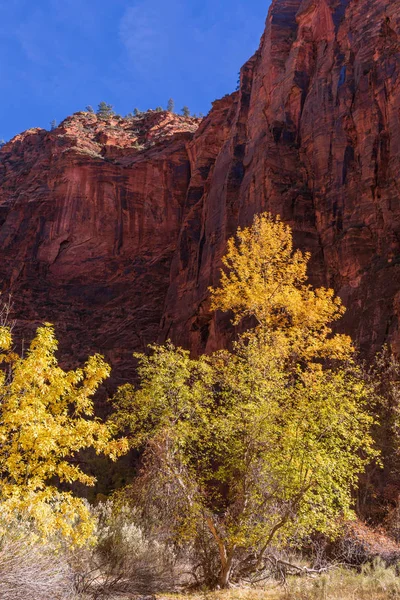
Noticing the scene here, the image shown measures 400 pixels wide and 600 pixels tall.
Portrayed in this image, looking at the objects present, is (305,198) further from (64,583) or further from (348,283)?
(64,583)

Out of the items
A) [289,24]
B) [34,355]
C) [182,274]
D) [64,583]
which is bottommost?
[64,583]

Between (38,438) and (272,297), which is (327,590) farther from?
(272,297)

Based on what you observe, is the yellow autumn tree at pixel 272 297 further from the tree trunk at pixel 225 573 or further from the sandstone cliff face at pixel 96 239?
the sandstone cliff face at pixel 96 239

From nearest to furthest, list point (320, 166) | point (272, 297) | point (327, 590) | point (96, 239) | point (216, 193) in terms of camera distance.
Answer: point (327, 590)
point (272, 297)
point (320, 166)
point (216, 193)
point (96, 239)

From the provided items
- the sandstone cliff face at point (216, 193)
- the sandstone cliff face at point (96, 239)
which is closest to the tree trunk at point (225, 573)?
the sandstone cliff face at point (216, 193)

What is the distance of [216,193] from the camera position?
39812 mm

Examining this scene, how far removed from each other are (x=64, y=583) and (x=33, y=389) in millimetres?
3524

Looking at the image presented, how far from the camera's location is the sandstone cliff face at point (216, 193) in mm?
26766

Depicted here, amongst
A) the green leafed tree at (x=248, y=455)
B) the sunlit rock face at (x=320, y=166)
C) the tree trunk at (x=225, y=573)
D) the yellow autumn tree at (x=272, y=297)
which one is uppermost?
the sunlit rock face at (x=320, y=166)

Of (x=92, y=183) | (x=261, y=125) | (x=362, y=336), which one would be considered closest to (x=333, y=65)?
(x=261, y=125)

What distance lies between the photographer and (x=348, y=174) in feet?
93.5

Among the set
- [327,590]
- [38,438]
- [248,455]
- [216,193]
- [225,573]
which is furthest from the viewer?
[216,193]

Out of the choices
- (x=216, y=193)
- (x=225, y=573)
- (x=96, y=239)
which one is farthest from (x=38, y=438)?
(x=96, y=239)

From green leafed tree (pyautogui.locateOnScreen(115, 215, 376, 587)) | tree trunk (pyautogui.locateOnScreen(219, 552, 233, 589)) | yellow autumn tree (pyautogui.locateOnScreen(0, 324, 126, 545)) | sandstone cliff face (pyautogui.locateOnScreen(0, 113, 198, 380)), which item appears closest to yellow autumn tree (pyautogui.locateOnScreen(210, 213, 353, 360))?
green leafed tree (pyautogui.locateOnScreen(115, 215, 376, 587))
